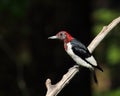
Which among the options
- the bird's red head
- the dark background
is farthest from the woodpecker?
the dark background

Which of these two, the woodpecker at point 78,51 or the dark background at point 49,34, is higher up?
the dark background at point 49,34

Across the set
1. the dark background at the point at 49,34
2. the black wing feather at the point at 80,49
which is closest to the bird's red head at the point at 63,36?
the black wing feather at the point at 80,49

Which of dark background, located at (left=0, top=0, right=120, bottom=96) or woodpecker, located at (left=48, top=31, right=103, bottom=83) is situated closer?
woodpecker, located at (left=48, top=31, right=103, bottom=83)

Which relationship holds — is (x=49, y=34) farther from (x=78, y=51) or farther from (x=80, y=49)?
(x=80, y=49)

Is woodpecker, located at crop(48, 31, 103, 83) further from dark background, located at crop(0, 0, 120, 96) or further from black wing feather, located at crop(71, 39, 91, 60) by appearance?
dark background, located at crop(0, 0, 120, 96)

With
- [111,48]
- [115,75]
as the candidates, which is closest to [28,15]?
[111,48]

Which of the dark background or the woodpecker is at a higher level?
the dark background

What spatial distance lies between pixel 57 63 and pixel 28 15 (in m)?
0.76

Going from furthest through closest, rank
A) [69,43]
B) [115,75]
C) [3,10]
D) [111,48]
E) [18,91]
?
[115,75]
[111,48]
[18,91]
[3,10]
[69,43]

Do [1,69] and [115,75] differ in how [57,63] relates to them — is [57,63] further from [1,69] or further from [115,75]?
[115,75]

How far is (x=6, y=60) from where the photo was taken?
368 inches

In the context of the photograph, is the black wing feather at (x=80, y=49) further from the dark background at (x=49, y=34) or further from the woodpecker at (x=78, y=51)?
the dark background at (x=49, y=34)

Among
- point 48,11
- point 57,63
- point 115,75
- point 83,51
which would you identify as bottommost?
point 83,51

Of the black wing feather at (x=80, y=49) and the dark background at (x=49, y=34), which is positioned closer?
the black wing feather at (x=80, y=49)
